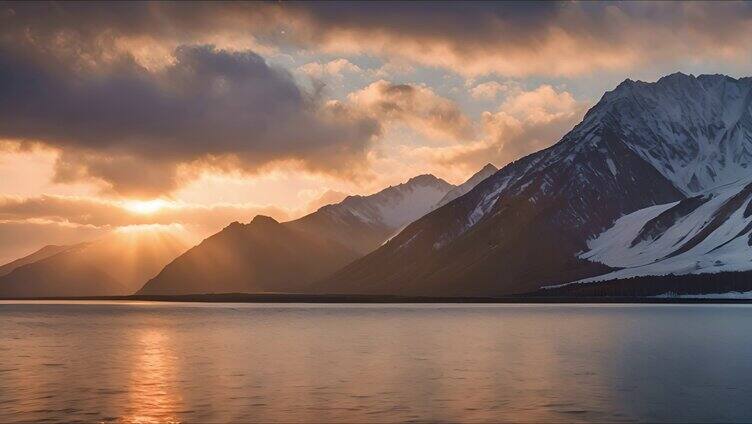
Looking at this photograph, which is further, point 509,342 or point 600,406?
point 509,342

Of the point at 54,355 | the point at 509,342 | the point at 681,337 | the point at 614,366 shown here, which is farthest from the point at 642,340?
the point at 54,355

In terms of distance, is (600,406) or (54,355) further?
(54,355)

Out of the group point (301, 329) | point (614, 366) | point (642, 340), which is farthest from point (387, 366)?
point (301, 329)

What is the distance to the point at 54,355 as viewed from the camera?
107 m

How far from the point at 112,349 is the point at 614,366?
65.3 metres

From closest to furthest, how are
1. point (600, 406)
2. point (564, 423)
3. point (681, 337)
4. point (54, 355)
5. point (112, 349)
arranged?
point (564, 423), point (600, 406), point (54, 355), point (112, 349), point (681, 337)

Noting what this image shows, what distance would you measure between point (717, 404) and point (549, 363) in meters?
30.9

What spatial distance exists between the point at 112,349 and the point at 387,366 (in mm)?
45118

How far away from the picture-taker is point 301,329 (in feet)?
561

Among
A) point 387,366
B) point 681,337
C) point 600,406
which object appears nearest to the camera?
point 600,406

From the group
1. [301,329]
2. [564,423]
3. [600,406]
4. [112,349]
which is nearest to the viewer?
[564,423]

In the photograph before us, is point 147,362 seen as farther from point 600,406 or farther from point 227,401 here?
point 600,406

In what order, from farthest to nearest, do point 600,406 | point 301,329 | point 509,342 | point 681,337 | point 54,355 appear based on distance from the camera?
point 301,329 < point 681,337 < point 509,342 < point 54,355 < point 600,406

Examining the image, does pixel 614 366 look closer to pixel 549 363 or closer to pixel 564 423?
pixel 549 363
